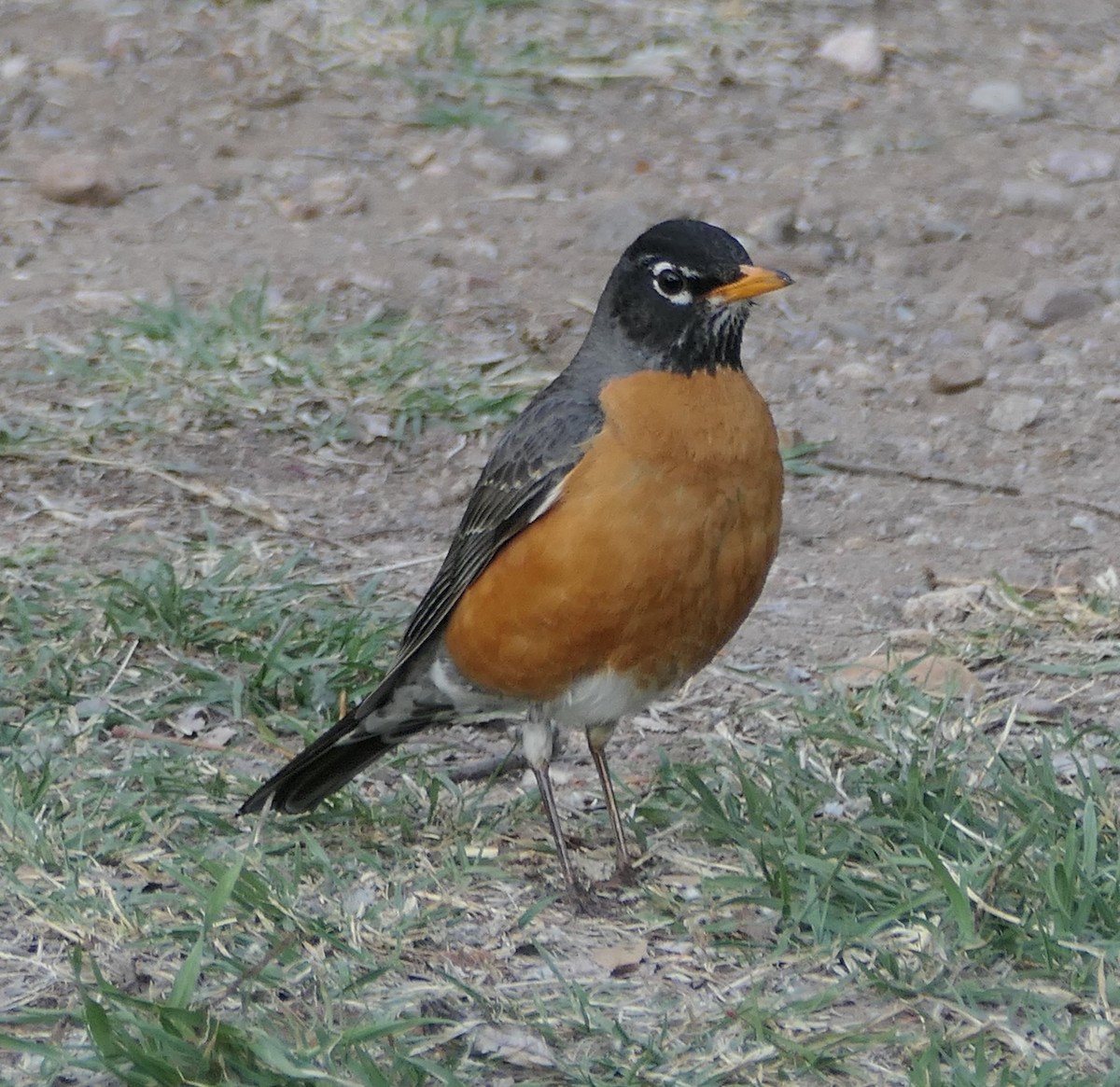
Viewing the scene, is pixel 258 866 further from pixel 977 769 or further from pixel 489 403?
pixel 489 403

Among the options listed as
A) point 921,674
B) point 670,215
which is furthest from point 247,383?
point 921,674

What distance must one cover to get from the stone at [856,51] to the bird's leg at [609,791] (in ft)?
16.7

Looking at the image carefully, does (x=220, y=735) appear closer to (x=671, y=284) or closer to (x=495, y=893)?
(x=495, y=893)

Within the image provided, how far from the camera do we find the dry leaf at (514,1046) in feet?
9.57

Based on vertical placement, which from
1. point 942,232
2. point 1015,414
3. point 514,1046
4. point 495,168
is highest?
point 514,1046

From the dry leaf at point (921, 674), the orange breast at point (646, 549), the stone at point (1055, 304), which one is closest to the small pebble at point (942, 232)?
the stone at point (1055, 304)

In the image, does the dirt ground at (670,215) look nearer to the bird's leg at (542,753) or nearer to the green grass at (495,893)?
the green grass at (495,893)

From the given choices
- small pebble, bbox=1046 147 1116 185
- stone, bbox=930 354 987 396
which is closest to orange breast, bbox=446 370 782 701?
stone, bbox=930 354 987 396

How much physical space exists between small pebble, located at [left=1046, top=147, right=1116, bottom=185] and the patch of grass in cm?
285

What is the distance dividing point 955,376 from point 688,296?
261 centimetres

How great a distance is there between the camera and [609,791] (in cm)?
387

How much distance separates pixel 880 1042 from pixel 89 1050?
124 cm

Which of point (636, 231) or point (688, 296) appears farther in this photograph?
point (636, 231)

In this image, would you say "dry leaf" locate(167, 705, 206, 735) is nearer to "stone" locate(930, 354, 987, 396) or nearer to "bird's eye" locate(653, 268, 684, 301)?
"bird's eye" locate(653, 268, 684, 301)
